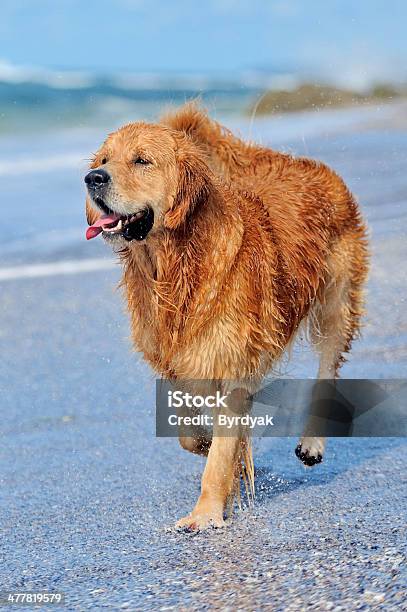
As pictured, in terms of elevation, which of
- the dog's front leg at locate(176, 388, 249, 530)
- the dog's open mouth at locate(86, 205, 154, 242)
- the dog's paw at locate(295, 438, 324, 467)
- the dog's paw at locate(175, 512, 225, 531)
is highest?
the dog's open mouth at locate(86, 205, 154, 242)

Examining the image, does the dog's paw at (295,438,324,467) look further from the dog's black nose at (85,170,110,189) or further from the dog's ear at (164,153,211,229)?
the dog's black nose at (85,170,110,189)

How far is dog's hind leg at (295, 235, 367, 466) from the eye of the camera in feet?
17.2

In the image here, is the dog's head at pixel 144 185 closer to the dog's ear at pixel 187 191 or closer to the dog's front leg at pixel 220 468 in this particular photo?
the dog's ear at pixel 187 191

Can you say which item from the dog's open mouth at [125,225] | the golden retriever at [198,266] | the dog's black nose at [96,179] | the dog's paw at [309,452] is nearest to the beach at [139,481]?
the dog's paw at [309,452]

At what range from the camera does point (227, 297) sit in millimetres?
4070

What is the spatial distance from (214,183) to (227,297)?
1.65 feet

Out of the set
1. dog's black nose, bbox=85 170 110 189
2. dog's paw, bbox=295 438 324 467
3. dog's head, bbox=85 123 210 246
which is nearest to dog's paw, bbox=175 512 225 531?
dog's paw, bbox=295 438 324 467

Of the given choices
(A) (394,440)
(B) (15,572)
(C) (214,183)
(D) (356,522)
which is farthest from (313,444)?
(B) (15,572)

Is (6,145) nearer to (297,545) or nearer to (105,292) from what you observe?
(105,292)

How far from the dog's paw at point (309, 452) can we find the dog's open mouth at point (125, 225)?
1478mm

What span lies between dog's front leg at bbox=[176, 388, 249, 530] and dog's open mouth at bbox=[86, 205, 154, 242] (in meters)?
0.80

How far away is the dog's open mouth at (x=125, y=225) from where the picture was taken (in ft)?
13.0

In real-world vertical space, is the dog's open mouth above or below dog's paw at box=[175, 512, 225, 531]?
above

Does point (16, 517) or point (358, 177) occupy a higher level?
point (16, 517)
